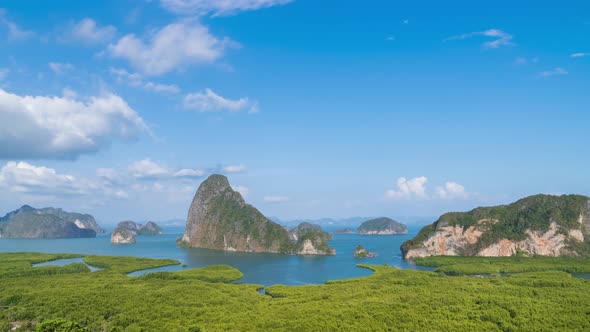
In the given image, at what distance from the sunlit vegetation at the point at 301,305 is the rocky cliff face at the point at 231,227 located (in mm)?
68738

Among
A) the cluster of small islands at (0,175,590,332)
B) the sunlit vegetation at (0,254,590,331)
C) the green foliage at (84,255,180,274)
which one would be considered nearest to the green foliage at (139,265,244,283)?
the cluster of small islands at (0,175,590,332)

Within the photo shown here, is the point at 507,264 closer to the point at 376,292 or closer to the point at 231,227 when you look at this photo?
the point at 376,292

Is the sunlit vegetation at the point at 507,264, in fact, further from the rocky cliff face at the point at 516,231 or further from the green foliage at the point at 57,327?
the green foliage at the point at 57,327

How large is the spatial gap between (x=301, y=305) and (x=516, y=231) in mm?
86305

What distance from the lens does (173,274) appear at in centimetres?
7812

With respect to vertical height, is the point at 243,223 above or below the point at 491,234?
above

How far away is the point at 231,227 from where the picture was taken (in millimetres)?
154500

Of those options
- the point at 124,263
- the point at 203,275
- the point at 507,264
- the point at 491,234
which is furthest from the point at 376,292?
the point at 491,234

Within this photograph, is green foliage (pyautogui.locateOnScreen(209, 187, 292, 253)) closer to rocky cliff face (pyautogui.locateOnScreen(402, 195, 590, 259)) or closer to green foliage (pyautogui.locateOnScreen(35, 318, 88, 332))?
rocky cliff face (pyautogui.locateOnScreen(402, 195, 590, 259))

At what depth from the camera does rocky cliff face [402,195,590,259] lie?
10900cm

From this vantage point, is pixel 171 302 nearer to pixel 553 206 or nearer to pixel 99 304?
pixel 99 304

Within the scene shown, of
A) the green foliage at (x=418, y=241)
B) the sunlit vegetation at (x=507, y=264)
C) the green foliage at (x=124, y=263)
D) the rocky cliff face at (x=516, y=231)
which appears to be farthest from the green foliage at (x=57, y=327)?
the green foliage at (x=418, y=241)

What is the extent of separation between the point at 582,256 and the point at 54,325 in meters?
117

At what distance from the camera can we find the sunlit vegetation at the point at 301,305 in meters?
44.0
